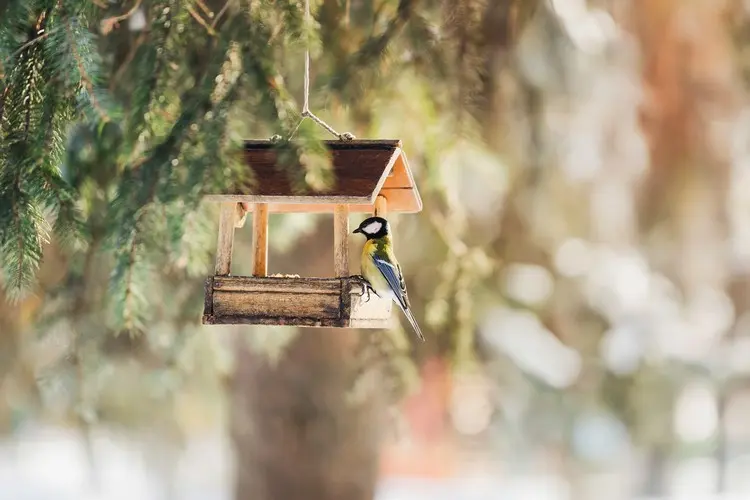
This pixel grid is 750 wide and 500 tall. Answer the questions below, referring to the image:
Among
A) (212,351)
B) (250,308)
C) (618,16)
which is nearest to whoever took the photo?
(250,308)

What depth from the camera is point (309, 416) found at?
3.41m

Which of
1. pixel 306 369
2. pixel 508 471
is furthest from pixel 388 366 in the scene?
pixel 508 471

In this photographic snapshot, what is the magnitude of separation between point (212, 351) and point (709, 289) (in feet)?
14.8

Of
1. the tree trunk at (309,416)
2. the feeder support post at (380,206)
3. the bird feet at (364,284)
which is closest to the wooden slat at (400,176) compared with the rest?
the feeder support post at (380,206)

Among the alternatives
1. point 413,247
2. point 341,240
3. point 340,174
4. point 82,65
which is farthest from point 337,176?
point 413,247

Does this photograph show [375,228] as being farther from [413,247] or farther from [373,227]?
[413,247]

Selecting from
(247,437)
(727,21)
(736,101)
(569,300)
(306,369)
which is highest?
(736,101)

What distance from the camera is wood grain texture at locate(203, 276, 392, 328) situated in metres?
1.57

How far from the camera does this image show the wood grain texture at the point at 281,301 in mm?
1572

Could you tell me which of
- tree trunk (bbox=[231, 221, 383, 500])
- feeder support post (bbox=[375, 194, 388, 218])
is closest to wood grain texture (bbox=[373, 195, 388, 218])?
feeder support post (bbox=[375, 194, 388, 218])

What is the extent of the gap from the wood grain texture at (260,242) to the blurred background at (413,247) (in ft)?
0.36

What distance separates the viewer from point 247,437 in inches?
137

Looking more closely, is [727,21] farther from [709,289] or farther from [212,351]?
[709,289]

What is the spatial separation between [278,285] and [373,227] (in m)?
0.26
